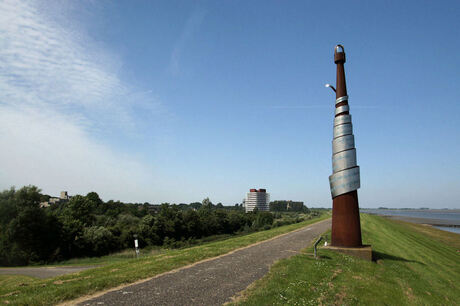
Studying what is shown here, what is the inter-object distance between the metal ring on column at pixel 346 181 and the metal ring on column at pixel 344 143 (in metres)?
1.48

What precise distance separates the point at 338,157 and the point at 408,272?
8.33 meters

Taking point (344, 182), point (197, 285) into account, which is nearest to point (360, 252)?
point (344, 182)

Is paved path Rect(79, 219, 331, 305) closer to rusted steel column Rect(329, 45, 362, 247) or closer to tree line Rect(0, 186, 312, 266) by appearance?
rusted steel column Rect(329, 45, 362, 247)

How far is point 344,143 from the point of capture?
61.3ft

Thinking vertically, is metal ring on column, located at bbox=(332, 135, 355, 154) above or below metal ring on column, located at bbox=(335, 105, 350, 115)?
below

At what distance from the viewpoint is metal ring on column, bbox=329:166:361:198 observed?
1817cm

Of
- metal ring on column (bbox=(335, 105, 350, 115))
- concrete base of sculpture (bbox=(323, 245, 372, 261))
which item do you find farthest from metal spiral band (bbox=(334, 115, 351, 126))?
concrete base of sculpture (bbox=(323, 245, 372, 261))

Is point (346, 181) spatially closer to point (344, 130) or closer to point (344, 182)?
point (344, 182)

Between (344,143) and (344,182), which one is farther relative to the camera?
Answer: (344,143)

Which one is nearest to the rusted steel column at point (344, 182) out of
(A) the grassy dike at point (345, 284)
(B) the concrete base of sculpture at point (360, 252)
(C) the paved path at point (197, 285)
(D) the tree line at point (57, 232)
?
(B) the concrete base of sculpture at point (360, 252)

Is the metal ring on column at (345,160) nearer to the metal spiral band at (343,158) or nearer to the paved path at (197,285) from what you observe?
the metal spiral band at (343,158)

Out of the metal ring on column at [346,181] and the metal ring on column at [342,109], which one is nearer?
the metal ring on column at [346,181]

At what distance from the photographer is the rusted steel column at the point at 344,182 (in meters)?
18.0

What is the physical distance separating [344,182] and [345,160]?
150 cm
